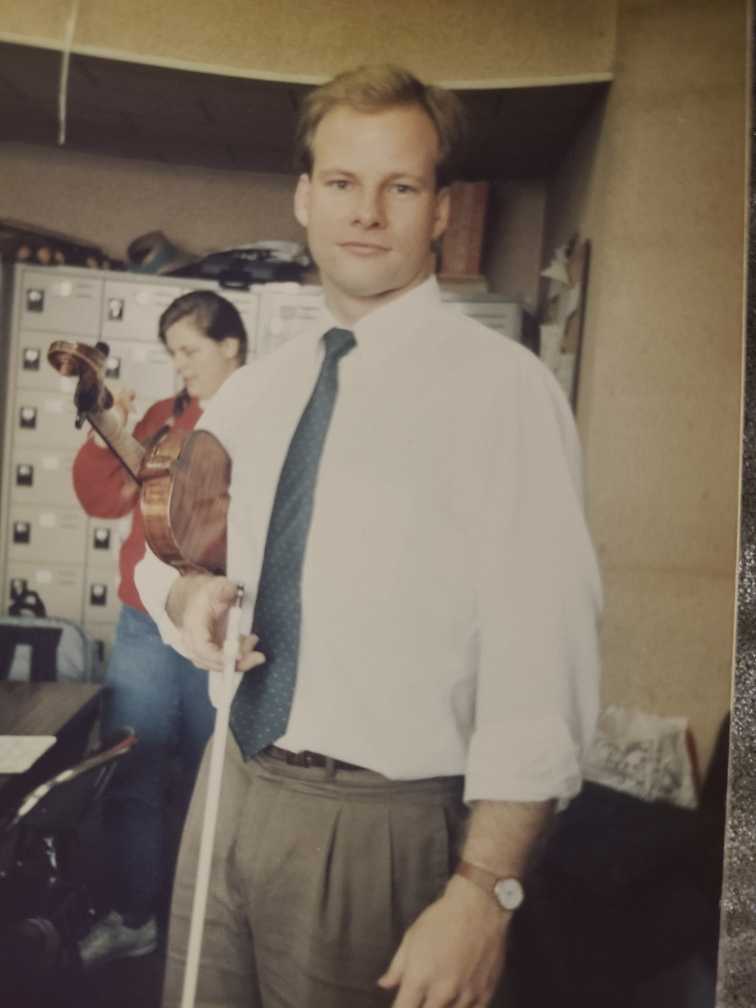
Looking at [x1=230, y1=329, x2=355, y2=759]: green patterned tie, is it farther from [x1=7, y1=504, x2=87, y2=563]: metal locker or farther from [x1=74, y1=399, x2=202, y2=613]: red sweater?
[x1=7, y1=504, x2=87, y2=563]: metal locker

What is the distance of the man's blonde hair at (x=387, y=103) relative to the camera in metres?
1.08

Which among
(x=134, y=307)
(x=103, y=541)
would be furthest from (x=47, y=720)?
(x=134, y=307)

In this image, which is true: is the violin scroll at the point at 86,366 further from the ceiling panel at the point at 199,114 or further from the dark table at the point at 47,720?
the dark table at the point at 47,720

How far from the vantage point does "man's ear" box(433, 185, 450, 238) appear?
108 cm

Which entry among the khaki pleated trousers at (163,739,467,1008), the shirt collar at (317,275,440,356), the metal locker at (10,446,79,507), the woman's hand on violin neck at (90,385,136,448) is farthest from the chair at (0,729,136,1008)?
the shirt collar at (317,275,440,356)

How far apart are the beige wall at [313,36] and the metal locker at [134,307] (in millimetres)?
331

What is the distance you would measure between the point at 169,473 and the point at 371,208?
0.46m

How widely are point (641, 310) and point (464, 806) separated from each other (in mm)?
755

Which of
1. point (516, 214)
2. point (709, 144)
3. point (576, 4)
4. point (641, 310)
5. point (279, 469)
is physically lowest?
point (279, 469)

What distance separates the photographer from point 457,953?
94 centimetres

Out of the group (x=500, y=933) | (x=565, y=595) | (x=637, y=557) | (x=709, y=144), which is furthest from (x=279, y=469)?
(x=709, y=144)

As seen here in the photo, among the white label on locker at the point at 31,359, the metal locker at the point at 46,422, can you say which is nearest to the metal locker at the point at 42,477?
the metal locker at the point at 46,422

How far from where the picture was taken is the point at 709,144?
1.16 meters

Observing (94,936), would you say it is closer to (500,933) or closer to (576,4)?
(500,933)
